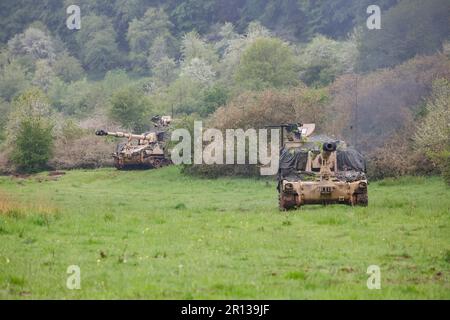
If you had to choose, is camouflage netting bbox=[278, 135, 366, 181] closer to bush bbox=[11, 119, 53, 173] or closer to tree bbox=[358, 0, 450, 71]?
bush bbox=[11, 119, 53, 173]

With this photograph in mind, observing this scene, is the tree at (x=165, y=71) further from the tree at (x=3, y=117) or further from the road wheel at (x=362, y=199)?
the road wheel at (x=362, y=199)

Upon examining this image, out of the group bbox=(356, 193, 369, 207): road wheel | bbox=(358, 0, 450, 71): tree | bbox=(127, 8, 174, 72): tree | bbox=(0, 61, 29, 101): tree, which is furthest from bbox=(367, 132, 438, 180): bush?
bbox=(127, 8, 174, 72): tree

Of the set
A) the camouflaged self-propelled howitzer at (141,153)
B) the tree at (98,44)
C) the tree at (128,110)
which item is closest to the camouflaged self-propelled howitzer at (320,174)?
the camouflaged self-propelled howitzer at (141,153)

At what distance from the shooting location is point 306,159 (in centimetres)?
2831

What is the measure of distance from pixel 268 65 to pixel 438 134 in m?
35.1

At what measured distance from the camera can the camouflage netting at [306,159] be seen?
91.7 feet

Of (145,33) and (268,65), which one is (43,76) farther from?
(268,65)

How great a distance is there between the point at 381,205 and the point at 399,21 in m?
48.3

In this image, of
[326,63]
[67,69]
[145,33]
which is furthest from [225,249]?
[145,33]

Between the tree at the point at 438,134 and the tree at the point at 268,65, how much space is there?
26.9 meters

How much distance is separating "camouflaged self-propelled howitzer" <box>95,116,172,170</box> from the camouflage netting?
23.1 m

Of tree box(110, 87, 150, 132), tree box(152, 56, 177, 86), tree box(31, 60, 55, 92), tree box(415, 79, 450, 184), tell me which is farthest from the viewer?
tree box(31, 60, 55, 92)

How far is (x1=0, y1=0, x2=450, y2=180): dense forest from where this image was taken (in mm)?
46906
